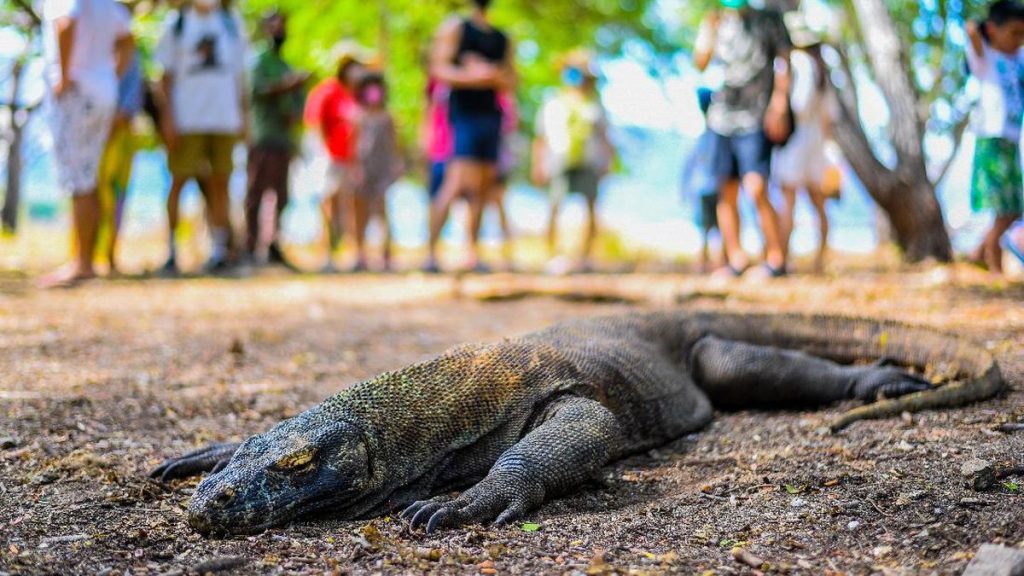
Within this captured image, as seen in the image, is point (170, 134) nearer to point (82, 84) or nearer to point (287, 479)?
point (82, 84)

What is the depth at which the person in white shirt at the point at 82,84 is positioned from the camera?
6.27 m

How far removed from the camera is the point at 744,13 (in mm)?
6914

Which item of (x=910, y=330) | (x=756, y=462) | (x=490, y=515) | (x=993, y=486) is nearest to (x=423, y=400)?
(x=490, y=515)

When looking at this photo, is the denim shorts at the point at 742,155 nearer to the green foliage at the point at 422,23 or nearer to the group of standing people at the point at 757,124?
the group of standing people at the point at 757,124

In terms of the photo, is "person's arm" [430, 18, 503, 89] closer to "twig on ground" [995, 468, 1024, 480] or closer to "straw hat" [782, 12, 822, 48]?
"straw hat" [782, 12, 822, 48]

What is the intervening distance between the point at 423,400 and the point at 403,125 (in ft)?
50.4

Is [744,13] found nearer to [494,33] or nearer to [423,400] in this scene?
[494,33]

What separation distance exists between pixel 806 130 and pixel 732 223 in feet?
3.44

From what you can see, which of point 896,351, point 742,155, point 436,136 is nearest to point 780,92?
point 742,155

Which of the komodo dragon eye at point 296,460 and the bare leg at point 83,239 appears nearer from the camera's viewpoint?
the komodo dragon eye at point 296,460

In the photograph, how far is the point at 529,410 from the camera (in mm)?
2918

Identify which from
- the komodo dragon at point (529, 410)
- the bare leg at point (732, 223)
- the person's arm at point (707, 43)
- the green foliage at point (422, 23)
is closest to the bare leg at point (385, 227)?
the green foliage at point (422, 23)

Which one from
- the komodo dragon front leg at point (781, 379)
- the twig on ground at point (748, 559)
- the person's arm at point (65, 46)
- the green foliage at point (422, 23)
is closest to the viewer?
the twig on ground at point (748, 559)

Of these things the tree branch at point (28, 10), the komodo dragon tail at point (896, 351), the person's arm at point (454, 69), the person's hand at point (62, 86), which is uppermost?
the tree branch at point (28, 10)
